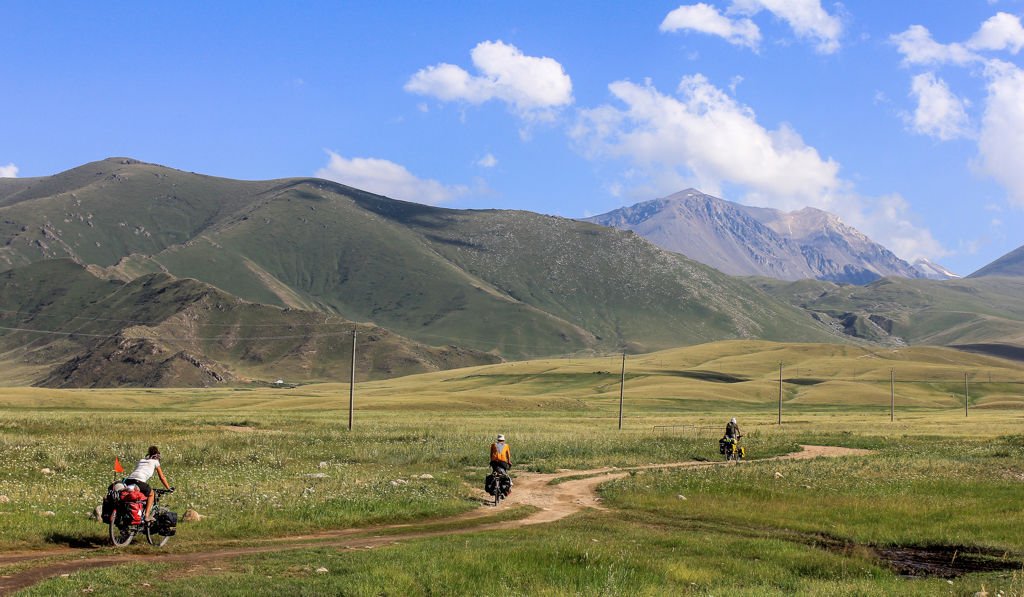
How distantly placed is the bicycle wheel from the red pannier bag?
31cm

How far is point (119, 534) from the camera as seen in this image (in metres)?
22.6

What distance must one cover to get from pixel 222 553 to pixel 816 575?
14.2 m

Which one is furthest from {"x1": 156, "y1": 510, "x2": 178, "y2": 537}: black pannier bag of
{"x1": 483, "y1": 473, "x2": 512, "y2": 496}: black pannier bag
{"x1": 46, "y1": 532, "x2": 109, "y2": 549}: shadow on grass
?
{"x1": 483, "y1": 473, "x2": 512, "y2": 496}: black pannier bag

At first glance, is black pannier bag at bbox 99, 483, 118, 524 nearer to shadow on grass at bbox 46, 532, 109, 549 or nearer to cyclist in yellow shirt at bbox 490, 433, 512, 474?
shadow on grass at bbox 46, 532, 109, 549

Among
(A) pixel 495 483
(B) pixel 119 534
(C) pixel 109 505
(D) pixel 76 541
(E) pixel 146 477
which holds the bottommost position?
(D) pixel 76 541

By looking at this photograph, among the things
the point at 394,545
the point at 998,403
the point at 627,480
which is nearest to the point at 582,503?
the point at 627,480

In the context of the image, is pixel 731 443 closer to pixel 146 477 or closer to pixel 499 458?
pixel 499 458

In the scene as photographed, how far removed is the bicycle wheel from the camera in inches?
874

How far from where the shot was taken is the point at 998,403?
154m

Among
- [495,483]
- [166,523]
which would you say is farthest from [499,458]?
[166,523]

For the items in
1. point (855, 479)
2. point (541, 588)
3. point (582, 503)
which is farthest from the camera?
point (855, 479)

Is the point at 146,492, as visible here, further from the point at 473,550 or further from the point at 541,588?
the point at 541,588

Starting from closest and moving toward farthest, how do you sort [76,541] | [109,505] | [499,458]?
1. [109,505]
2. [76,541]
3. [499,458]

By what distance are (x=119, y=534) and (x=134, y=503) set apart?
39.1 inches
